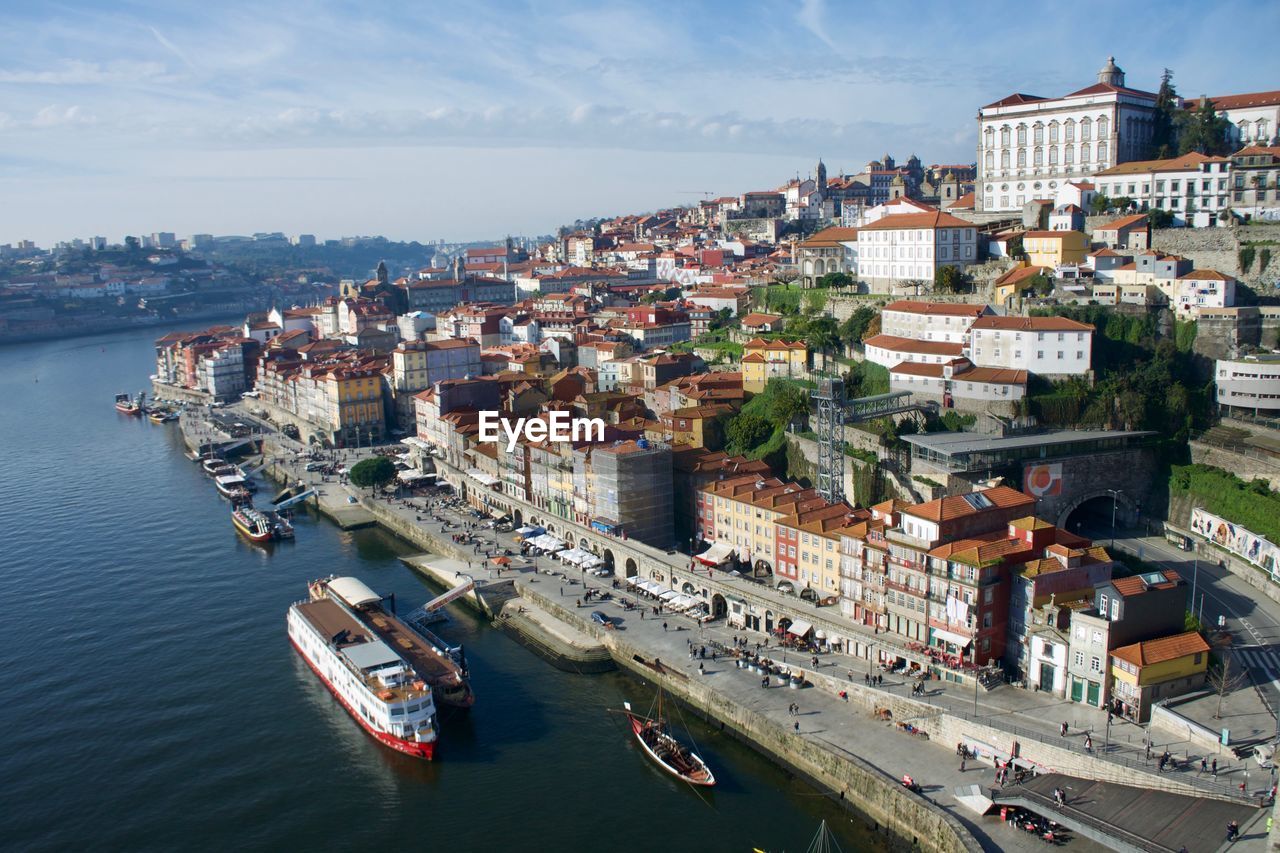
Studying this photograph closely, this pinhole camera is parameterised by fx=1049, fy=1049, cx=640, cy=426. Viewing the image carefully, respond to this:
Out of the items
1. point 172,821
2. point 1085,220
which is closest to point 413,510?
point 172,821

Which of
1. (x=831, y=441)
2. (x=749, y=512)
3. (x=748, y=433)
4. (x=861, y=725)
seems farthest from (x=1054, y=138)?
(x=861, y=725)

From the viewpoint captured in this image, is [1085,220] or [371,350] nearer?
[1085,220]

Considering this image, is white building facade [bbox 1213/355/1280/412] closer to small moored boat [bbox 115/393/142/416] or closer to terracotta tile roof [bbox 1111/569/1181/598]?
terracotta tile roof [bbox 1111/569/1181/598]

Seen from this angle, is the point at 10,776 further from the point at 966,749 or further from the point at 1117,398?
the point at 1117,398

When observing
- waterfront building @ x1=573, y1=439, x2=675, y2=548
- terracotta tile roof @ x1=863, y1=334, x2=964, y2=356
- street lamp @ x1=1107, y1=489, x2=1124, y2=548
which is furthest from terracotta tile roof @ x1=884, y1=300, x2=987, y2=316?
waterfront building @ x1=573, y1=439, x2=675, y2=548

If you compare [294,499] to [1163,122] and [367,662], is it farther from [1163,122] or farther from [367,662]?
[1163,122]

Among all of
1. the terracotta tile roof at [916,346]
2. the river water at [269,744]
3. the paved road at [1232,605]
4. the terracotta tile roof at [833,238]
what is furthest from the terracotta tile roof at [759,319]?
the paved road at [1232,605]
